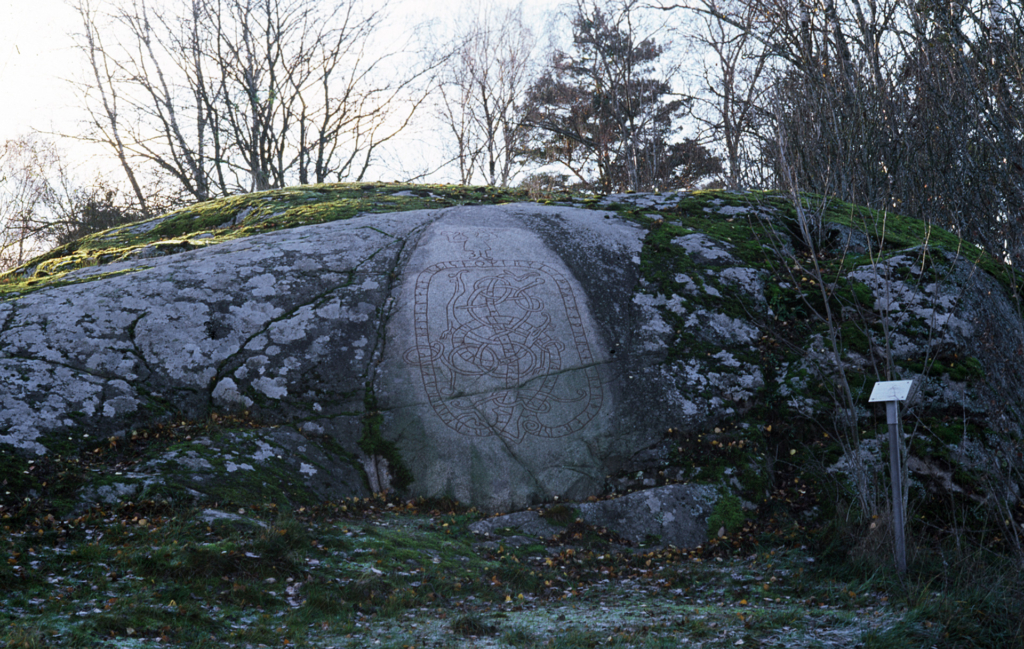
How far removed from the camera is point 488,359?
6793mm

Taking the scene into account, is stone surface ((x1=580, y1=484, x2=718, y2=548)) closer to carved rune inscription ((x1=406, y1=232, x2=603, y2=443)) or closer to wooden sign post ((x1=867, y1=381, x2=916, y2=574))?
carved rune inscription ((x1=406, y1=232, x2=603, y2=443))

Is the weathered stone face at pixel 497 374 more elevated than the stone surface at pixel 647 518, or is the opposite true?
the weathered stone face at pixel 497 374

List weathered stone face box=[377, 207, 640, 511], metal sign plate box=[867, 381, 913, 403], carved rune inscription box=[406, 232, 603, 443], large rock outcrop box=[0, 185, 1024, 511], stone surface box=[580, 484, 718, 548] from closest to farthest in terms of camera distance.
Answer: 1. metal sign plate box=[867, 381, 913, 403]
2. stone surface box=[580, 484, 718, 548]
3. large rock outcrop box=[0, 185, 1024, 511]
4. weathered stone face box=[377, 207, 640, 511]
5. carved rune inscription box=[406, 232, 603, 443]

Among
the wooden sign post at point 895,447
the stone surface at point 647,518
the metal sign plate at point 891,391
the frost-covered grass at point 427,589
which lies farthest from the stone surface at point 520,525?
the metal sign plate at point 891,391

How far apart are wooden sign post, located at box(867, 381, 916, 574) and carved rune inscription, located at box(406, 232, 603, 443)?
8.27 feet

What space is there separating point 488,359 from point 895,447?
3.50 metres

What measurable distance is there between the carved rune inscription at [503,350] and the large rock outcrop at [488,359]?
0.02 metres

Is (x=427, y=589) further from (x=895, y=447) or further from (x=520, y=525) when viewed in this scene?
(x=895, y=447)

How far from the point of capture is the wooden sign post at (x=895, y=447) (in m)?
4.63

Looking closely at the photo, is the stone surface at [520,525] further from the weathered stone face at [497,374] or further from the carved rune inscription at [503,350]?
the carved rune inscription at [503,350]

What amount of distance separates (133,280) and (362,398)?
283 cm

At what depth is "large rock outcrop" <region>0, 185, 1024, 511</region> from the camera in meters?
5.96

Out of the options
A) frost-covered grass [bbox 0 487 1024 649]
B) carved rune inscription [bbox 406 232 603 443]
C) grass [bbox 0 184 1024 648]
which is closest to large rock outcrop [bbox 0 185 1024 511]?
carved rune inscription [bbox 406 232 603 443]

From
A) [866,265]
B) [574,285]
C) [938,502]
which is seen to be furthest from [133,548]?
[866,265]
